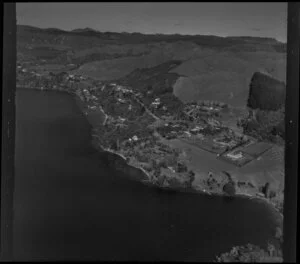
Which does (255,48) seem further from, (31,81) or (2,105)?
(2,105)

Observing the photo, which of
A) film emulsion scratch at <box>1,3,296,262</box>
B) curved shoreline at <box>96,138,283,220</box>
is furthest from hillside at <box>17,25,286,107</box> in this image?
curved shoreline at <box>96,138,283,220</box>

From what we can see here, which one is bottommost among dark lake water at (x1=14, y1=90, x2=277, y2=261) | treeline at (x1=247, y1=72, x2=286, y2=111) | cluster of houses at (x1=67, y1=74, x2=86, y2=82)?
dark lake water at (x1=14, y1=90, x2=277, y2=261)

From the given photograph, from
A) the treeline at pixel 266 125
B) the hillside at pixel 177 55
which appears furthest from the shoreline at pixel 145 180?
the treeline at pixel 266 125

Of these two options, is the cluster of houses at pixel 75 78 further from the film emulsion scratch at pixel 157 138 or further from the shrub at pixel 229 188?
the shrub at pixel 229 188

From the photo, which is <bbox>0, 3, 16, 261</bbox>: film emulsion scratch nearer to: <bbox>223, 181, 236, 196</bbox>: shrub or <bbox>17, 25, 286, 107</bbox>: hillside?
<bbox>17, 25, 286, 107</bbox>: hillside

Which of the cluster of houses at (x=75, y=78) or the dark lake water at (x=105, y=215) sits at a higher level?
the cluster of houses at (x=75, y=78)

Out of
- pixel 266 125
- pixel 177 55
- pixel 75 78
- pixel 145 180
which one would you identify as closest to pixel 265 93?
pixel 266 125

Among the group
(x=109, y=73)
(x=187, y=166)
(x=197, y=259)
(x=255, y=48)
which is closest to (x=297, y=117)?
(x=255, y=48)
